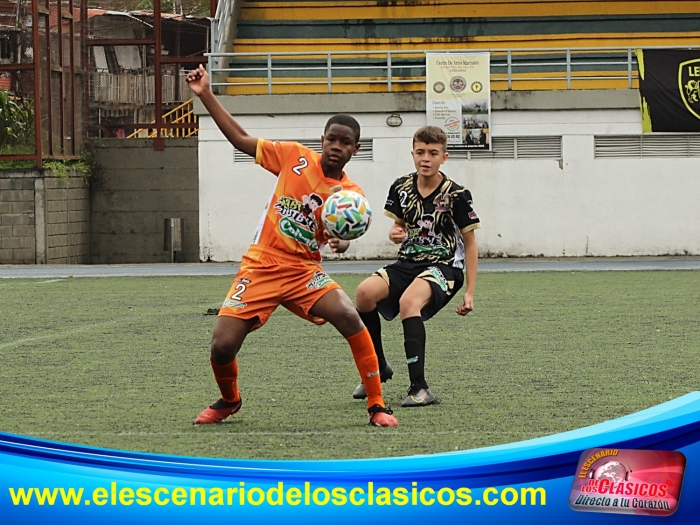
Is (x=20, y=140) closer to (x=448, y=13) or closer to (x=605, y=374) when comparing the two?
(x=448, y=13)

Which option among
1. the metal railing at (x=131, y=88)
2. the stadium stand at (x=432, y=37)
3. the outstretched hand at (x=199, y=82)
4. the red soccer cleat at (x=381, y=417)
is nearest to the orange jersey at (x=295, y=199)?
the outstretched hand at (x=199, y=82)

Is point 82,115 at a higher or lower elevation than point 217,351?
higher

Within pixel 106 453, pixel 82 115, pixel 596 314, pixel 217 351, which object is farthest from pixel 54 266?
pixel 106 453

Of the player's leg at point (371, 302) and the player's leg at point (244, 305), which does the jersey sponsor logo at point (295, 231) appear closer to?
the player's leg at point (244, 305)

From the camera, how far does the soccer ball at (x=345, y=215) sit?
19.1ft

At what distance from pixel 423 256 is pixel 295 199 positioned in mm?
1392

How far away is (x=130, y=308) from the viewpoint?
47.0 ft

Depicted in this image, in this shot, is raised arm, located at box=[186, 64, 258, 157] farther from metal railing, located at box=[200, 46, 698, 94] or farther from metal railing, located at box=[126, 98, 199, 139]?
metal railing, located at box=[126, 98, 199, 139]

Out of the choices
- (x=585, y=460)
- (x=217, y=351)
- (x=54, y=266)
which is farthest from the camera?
(x=54, y=266)

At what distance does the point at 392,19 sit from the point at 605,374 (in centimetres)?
2073

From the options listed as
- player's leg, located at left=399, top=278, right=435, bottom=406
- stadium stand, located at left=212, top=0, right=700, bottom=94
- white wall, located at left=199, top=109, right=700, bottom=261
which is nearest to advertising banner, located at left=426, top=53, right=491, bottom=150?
white wall, located at left=199, top=109, right=700, bottom=261

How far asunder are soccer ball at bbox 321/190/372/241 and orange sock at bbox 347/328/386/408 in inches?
23.7

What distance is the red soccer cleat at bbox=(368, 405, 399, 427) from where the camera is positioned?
6219 millimetres
